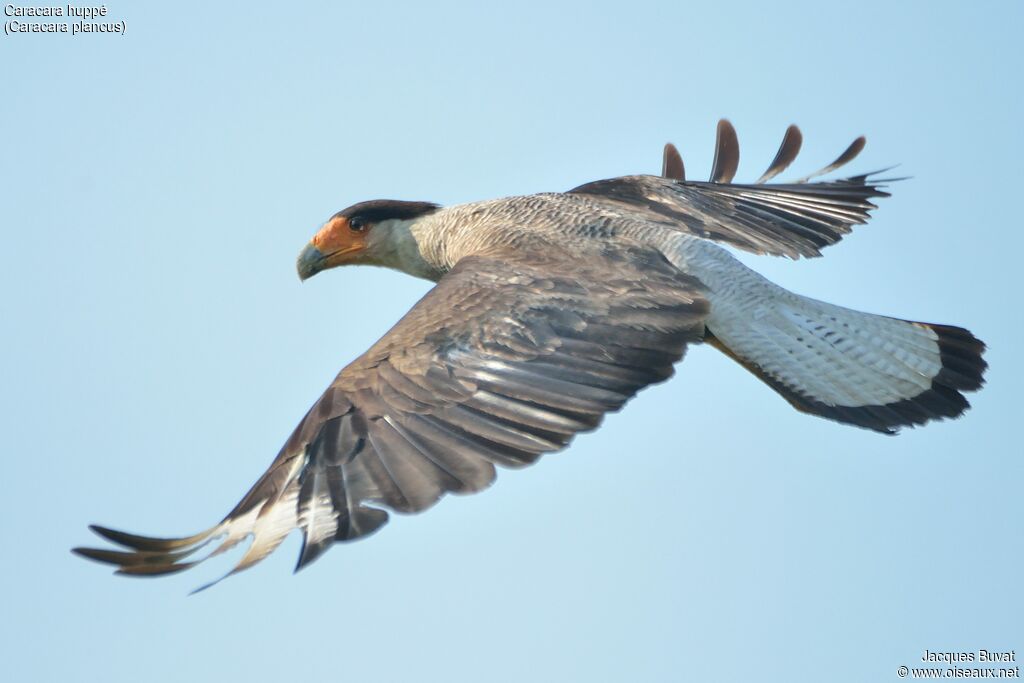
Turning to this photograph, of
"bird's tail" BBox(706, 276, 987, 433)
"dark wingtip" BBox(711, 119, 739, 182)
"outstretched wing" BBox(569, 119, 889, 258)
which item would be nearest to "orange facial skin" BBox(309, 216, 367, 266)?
"outstretched wing" BBox(569, 119, 889, 258)

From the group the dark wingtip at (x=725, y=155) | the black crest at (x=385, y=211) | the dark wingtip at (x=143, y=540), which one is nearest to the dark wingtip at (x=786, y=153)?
the dark wingtip at (x=725, y=155)

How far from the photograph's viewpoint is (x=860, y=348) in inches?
287

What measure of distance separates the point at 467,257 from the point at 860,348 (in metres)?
2.02

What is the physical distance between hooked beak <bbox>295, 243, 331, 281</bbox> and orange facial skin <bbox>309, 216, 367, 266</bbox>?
0.02 metres

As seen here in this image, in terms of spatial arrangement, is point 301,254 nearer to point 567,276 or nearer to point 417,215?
point 417,215

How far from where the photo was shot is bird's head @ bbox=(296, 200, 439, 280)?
885cm

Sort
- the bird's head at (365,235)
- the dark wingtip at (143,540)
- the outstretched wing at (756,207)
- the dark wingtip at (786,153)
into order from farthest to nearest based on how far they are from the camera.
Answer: the dark wingtip at (786,153) → the bird's head at (365,235) → the outstretched wing at (756,207) → the dark wingtip at (143,540)

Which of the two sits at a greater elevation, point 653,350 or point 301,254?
point 301,254

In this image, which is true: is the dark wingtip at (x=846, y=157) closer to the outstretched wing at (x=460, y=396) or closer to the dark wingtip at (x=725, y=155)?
the dark wingtip at (x=725, y=155)

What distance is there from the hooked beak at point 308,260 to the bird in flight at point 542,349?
56mm

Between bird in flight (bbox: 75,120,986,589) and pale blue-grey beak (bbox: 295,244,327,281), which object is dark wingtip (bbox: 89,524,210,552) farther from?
pale blue-grey beak (bbox: 295,244,327,281)

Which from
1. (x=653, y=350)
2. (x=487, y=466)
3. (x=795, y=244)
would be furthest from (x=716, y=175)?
(x=487, y=466)

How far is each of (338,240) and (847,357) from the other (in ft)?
10.7

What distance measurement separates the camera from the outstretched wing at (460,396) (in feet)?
19.1
